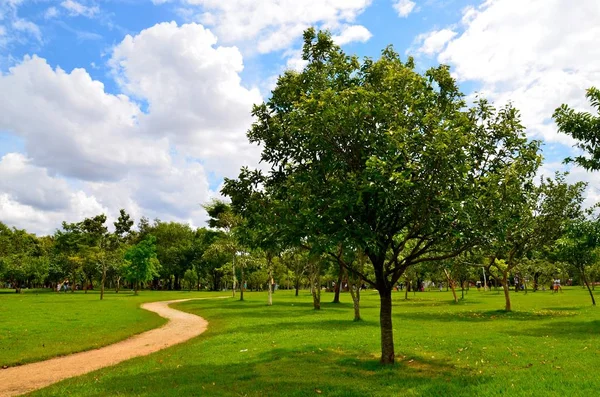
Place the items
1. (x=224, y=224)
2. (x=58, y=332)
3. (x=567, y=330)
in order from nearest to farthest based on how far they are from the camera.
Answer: (x=567, y=330) → (x=58, y=332) → (x=224, y=224)

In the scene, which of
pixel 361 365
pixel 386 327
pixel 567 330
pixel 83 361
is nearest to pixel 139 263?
pixel 83 361

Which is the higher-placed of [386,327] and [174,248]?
[174,248]

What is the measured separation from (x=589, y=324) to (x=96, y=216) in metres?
63.5

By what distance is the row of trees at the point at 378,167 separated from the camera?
11406 millimetres

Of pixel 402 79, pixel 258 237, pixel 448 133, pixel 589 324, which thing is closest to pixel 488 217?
pixel 448 133

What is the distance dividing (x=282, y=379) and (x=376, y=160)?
7085 mm

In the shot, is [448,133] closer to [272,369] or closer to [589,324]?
[272,369]

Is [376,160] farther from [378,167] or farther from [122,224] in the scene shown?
[122,224]

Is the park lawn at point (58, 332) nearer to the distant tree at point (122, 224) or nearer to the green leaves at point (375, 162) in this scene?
the green leaves at point (375, 162)

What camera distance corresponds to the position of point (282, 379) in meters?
12.7

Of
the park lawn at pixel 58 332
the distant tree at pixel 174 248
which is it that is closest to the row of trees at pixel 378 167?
the park lawn at pixel 58 332

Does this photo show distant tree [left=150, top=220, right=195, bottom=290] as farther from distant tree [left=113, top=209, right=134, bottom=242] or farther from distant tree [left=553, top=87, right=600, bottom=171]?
distant tree [left=553, top=87, right=600, bottom=171]

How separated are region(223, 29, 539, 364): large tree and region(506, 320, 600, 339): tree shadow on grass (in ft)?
34.7

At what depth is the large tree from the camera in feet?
37.3
